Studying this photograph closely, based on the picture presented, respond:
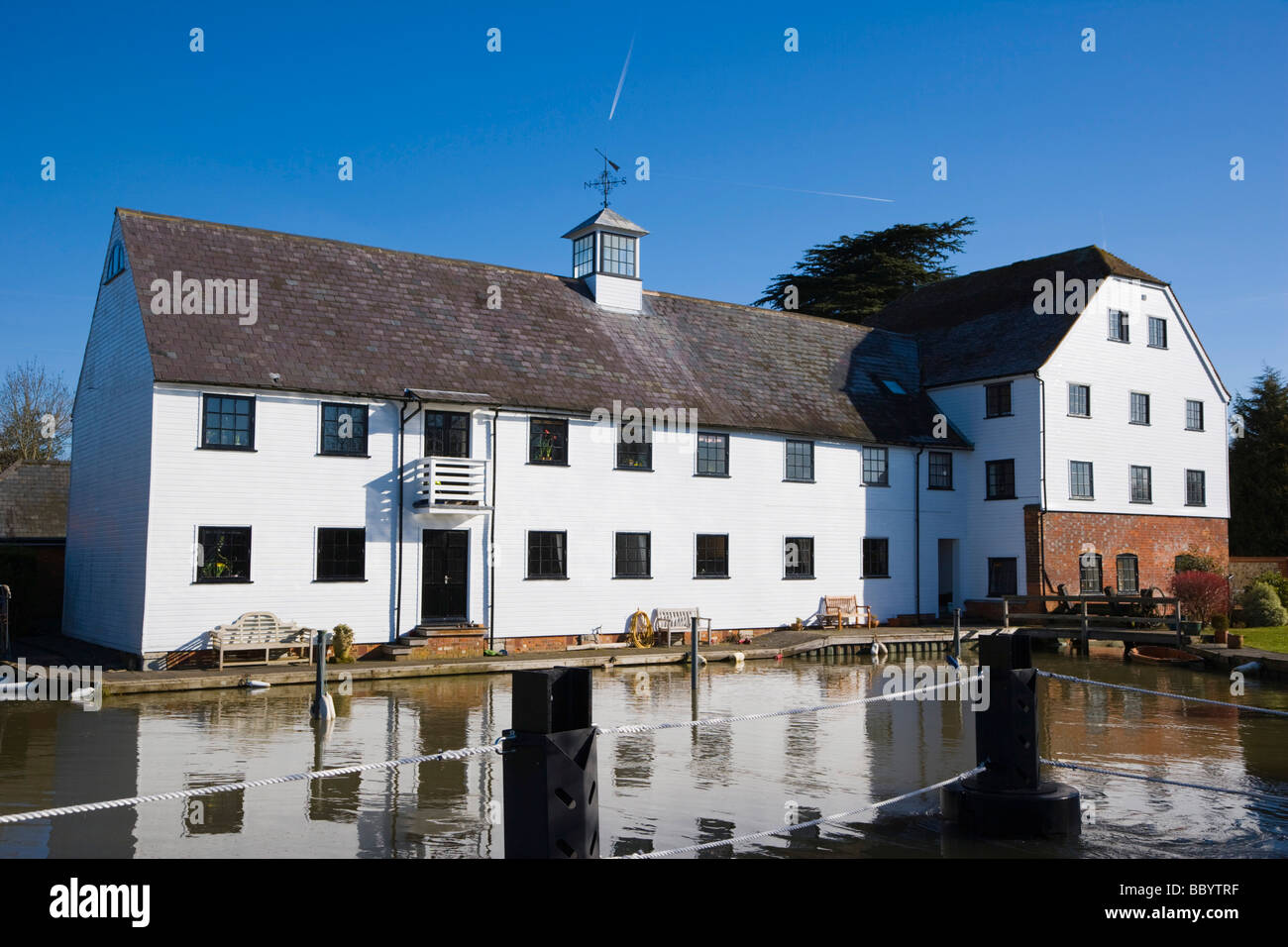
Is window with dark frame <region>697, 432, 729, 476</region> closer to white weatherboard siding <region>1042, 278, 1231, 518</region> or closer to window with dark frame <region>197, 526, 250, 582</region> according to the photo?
white weatherboard siding <region>1042, 278, 1231, 518</region>

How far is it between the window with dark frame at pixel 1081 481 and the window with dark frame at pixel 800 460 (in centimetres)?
880

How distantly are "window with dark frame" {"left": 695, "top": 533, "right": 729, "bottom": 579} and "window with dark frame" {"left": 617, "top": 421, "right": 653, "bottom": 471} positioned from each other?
260 centimetres

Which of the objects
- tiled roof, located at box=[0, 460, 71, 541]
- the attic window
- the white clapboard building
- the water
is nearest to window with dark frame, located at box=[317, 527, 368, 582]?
the white clapboard building

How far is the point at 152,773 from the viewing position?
12031 millimetres

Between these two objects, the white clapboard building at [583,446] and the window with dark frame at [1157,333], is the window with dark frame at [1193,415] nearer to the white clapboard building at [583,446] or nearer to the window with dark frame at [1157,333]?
the white clapboard building at [583,446]

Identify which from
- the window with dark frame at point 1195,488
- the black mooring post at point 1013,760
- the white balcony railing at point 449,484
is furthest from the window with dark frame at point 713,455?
the black mooring post at point 1013,760

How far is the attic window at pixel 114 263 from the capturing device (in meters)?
24.9

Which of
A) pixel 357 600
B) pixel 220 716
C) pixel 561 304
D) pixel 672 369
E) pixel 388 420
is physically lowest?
pixel 220 716

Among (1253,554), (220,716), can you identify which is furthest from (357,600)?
(1253,554)

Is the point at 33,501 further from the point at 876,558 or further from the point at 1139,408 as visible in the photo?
the point at 1139,408

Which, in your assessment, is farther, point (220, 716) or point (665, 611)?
point (665, 611)

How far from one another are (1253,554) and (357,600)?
3847cm

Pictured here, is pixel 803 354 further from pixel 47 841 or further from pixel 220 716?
pixel 47 841
